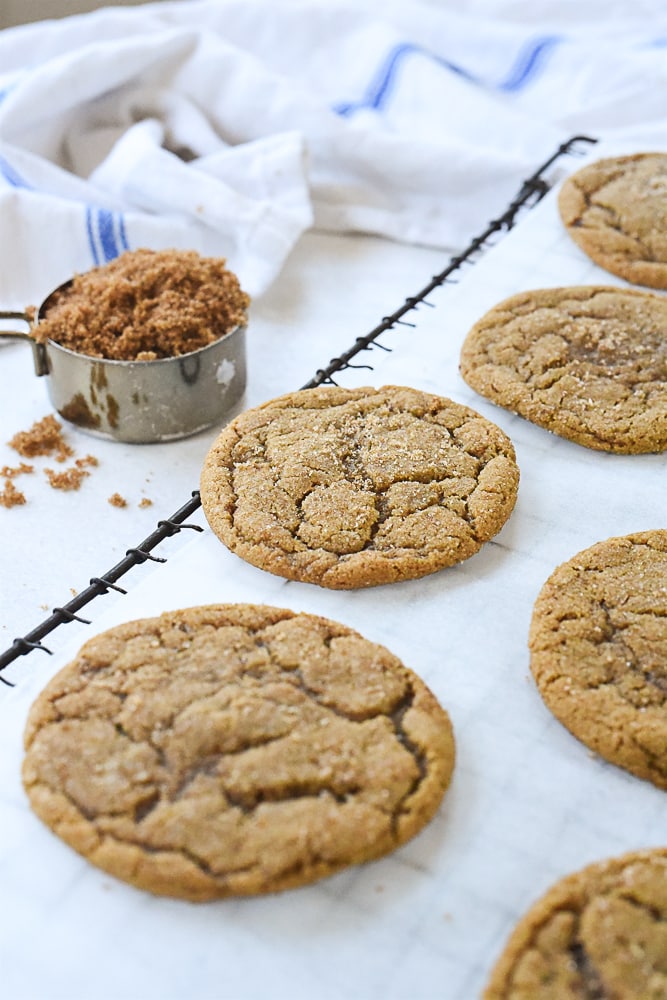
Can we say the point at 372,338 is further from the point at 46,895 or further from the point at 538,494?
the point at 46,895

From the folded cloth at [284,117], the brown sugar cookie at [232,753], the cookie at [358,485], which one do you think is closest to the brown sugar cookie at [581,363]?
the cookie at [358,485]

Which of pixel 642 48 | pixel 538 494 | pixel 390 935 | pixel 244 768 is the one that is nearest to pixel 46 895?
pixel 244 768

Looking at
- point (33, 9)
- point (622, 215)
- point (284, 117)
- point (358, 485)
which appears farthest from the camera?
point (33, 9)

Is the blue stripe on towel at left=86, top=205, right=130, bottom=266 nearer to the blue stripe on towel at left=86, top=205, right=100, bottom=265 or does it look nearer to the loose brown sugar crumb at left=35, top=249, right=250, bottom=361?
the blue stripe on towel at left=86, top=205, right=100, bottom=265

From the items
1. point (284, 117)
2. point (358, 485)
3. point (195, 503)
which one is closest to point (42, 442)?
point (195, 503)

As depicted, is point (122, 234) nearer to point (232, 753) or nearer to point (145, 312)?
point (145, 312)
